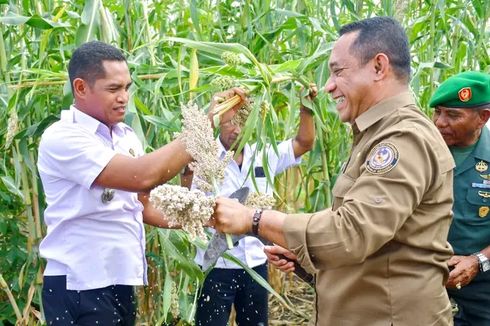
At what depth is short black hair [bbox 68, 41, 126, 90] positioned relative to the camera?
95.2 inches

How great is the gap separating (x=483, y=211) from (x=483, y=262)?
0.18m

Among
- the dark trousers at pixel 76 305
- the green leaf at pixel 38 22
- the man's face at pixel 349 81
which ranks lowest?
the dark trousers at pixel 76 305

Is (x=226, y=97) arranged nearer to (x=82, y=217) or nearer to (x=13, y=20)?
(x=82, y=217)

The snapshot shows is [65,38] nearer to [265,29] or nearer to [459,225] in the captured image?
[265,29]

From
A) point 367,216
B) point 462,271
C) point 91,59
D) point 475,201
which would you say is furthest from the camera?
point 475,201

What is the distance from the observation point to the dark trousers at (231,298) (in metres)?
3.30

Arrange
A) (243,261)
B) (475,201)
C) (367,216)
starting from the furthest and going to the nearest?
1. (243,261)
2. (475,201)
3. (367,216)

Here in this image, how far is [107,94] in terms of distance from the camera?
2436mm

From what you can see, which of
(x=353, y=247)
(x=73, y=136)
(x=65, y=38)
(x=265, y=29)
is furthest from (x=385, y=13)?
(x=353, y=247)

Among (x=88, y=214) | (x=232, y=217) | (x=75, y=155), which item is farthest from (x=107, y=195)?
(x=232, y=217)

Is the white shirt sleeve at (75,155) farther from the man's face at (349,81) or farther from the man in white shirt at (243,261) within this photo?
the man in white shirt at (243,261)

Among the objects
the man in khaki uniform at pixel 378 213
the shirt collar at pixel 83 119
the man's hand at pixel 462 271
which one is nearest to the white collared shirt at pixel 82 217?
the shirt collar at pixel 83 119

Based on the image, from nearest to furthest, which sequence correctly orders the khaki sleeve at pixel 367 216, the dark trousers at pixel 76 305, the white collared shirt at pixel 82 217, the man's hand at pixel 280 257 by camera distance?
the khaki sleeve at pixel 367 216
the man's hand at pixel 280 257
the white collared shirt at pixel 82 217
the dark trousers at pixel 76 305

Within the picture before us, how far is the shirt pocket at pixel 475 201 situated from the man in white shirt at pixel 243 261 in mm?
755
